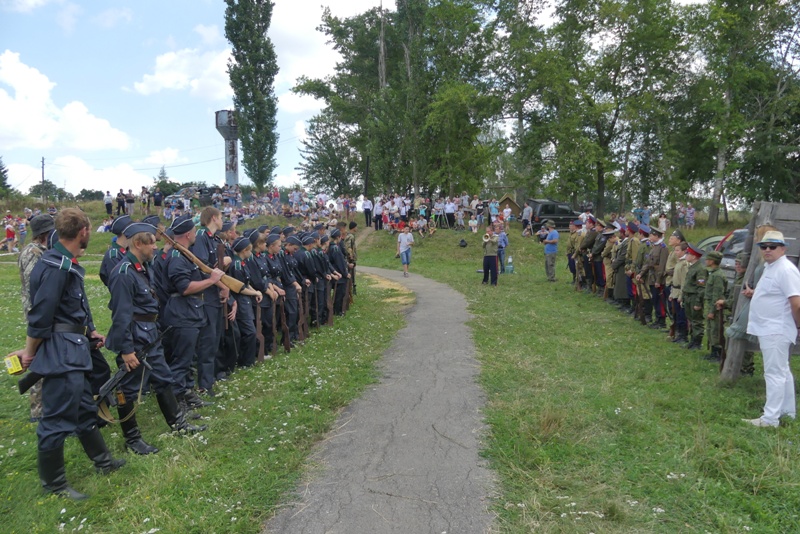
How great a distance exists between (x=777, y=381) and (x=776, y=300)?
0.83 meters

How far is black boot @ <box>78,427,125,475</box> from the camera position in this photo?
4.35m

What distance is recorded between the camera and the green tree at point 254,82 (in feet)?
135

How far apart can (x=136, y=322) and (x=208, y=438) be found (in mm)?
1257

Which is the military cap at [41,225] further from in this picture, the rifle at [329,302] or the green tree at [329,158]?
the green tree at [329,158]

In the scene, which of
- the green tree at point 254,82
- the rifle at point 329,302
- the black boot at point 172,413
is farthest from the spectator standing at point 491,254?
the green tree at point 254,82

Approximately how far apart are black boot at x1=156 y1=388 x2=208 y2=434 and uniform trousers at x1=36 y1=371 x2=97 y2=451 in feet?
3.12

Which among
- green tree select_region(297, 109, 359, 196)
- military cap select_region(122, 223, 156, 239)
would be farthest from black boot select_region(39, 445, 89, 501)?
green tree select_region(297, 109, 359, 196)

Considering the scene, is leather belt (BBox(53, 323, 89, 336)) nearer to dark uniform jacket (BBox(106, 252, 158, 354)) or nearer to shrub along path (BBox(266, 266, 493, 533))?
dark uniform jacket (BBox(106, 252, 158, 354))

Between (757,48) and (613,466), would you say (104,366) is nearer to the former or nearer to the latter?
(613,466)

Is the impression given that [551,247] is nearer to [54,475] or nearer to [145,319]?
[145,319]

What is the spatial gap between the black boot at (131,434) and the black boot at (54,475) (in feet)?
2.18

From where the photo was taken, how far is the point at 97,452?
439 cm

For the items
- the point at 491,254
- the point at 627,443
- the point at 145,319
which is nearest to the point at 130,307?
the point at 145,319

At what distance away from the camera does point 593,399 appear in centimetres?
622
